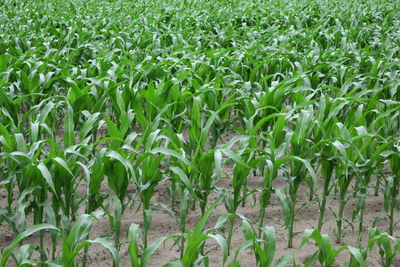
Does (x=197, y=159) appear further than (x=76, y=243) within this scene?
Yes

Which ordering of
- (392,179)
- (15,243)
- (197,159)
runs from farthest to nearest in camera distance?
(197,159), (392,179), (15,243)

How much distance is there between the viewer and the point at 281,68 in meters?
4.80

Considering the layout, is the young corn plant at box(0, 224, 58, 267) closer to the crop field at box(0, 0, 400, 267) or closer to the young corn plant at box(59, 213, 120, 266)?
the crop field at box(0, 0, 400, 267)

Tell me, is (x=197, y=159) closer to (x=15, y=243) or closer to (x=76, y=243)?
(x=76, y=243)

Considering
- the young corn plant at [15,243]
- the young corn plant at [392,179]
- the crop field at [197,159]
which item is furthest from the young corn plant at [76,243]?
the young corn plant at [392,179]

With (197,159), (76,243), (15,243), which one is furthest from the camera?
(197,159)

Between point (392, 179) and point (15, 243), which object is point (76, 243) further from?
point (392, 179)

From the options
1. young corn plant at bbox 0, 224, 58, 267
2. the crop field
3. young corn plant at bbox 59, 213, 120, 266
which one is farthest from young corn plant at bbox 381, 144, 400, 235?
young corn plant at bbox 0, 224, 58, 267

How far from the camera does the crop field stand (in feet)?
8.18

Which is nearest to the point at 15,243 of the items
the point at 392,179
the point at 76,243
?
the point at 76,243

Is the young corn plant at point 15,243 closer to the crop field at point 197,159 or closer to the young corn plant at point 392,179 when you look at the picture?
the crop field at point 197,159

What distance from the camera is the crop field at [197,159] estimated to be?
8.18 ft

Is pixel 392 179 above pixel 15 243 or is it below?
below

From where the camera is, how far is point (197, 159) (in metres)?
2.98
